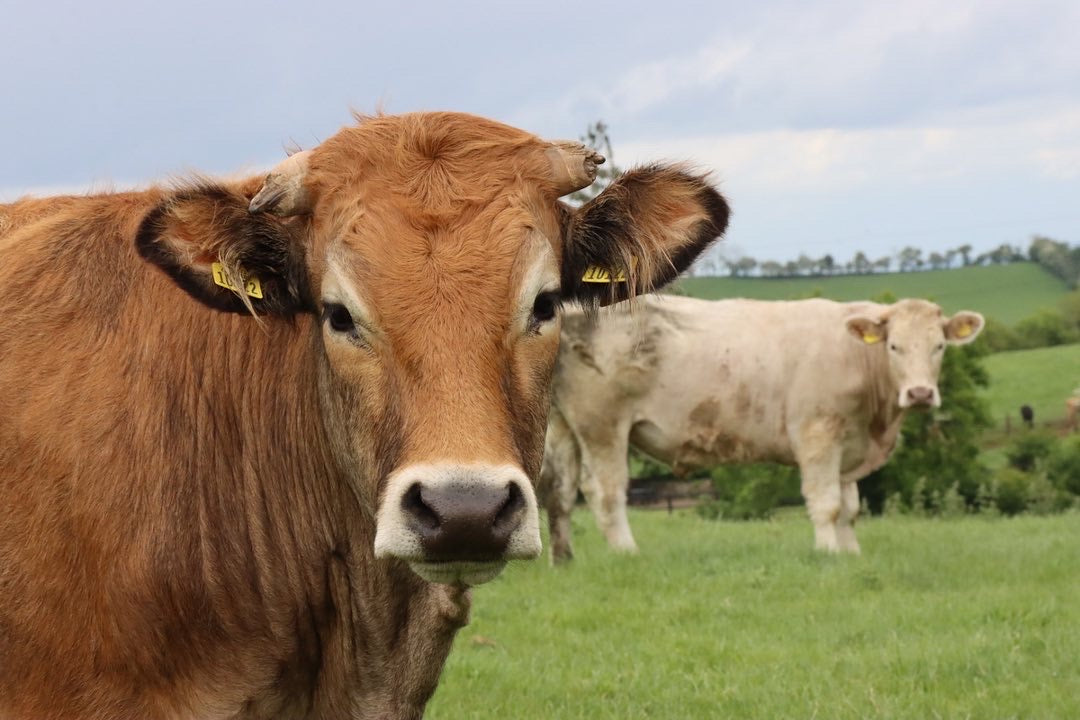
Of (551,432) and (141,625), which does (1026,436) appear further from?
(141,625)

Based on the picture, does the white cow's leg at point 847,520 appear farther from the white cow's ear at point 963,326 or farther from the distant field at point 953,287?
the distant field at point 953,287

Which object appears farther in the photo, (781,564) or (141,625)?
(781,564)

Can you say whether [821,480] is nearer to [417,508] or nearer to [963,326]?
[963,326]

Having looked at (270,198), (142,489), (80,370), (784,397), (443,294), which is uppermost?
(270,198)

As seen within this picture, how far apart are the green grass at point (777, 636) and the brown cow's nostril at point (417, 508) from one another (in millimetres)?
3818

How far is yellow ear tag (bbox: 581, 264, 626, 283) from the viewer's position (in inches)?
170

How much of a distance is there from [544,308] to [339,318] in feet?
2.02

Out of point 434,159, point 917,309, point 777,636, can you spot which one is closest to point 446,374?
point 434,159

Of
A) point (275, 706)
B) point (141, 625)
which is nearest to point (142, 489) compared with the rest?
point (141, 625)

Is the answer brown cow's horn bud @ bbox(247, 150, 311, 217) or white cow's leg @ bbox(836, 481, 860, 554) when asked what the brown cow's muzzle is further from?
white cow's leg @ bbox(836, 481, 860, 554)

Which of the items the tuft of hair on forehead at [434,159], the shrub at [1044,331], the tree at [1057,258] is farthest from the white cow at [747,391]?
the tree at [1057,258]

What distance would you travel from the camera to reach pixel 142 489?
12.9 ft

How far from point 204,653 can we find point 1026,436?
1956 inches

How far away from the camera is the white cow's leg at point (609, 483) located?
1416cm
